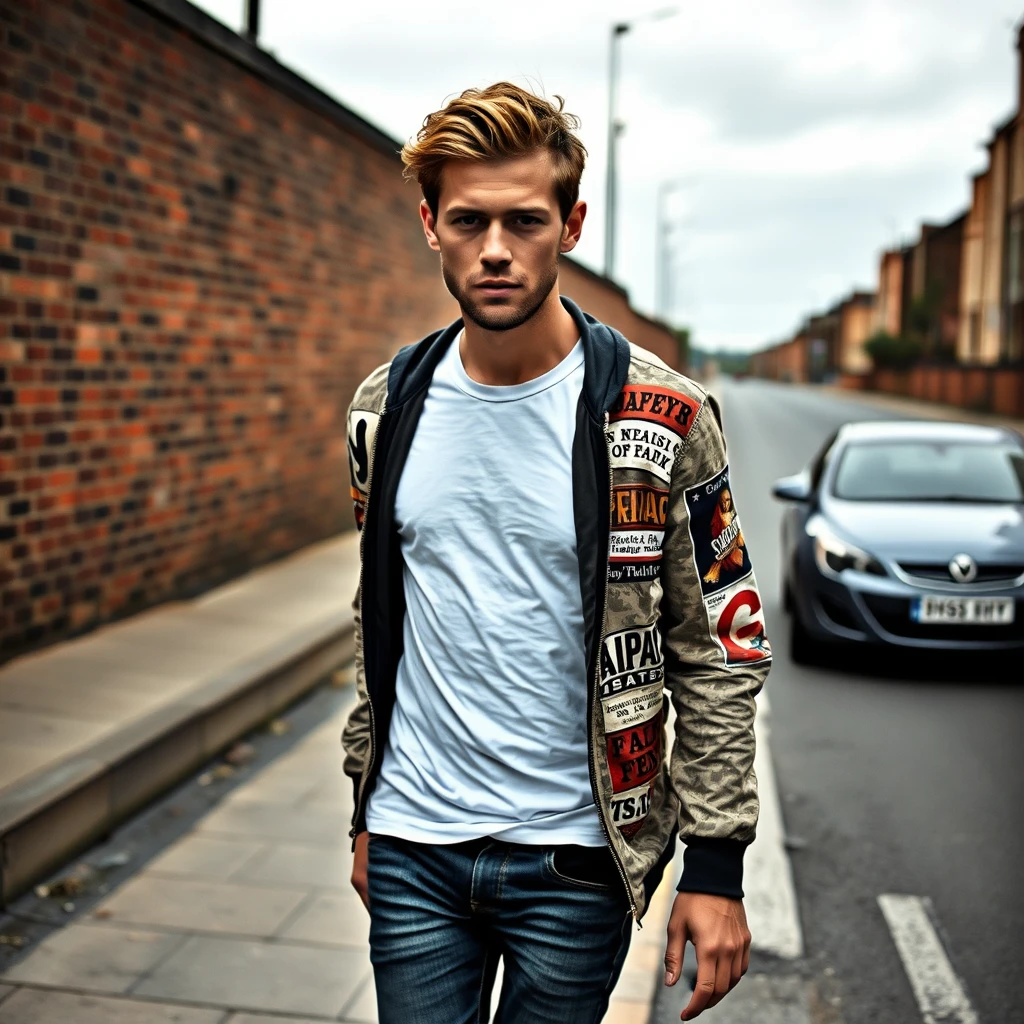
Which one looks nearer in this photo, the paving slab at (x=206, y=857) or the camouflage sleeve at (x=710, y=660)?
the camouflage sleeve at (x=710, y=660)

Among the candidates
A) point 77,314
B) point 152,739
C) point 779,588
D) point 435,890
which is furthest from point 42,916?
point 779,588

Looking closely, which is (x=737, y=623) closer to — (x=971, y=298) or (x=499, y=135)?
(x=499, y=135)

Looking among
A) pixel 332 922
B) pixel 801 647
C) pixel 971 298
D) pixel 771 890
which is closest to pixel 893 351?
pixel 971 298

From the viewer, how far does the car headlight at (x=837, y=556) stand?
7562 millimetres

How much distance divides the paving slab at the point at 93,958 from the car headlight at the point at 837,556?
4.76 meters

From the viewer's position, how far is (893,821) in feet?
17.1

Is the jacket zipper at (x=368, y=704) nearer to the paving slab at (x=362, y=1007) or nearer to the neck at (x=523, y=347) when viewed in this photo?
the neck at (x=523, y=347)

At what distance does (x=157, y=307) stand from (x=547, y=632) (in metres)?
5.99

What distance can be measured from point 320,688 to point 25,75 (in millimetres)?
3327

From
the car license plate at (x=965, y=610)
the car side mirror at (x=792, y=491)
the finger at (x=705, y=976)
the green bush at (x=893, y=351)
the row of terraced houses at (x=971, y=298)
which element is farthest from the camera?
the green bush at (x=893, y=351)

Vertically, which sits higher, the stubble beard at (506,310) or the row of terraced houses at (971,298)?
the row of terraced houses at (971,298)

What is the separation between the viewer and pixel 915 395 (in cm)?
6725

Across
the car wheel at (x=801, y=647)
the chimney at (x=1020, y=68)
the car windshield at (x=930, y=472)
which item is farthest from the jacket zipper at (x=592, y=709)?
the chimney at (x=1020, y=68)

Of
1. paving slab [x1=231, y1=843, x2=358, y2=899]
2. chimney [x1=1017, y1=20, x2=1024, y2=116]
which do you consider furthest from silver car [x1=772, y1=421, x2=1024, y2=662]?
chimney [x1=1017, y1=20, x2=1024, y2=116]
